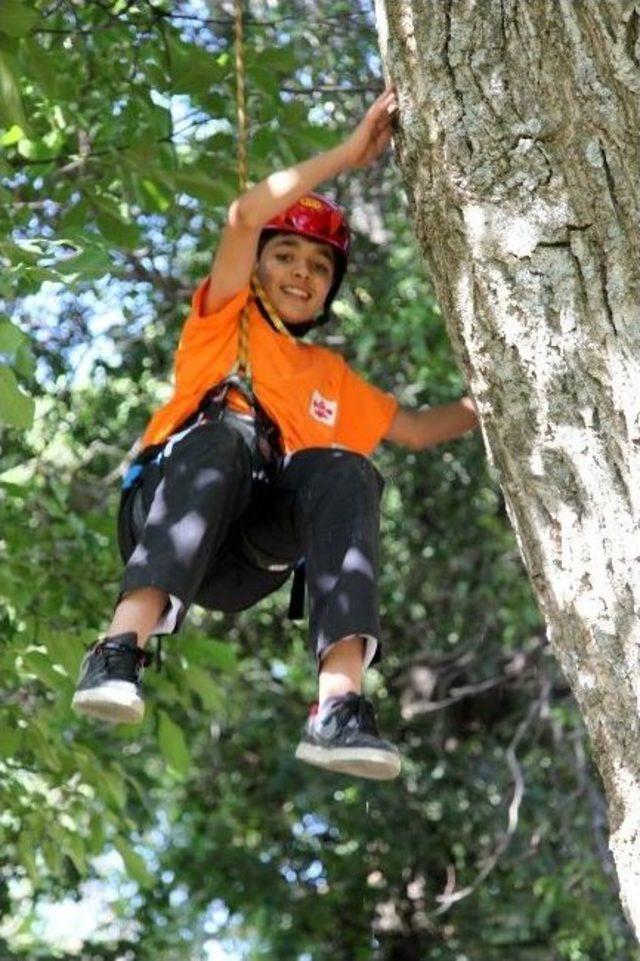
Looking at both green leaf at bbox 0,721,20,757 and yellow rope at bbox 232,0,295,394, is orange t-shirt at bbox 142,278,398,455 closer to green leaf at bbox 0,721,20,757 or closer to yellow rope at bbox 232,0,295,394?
yellow rope at bbox 232,0,295,394

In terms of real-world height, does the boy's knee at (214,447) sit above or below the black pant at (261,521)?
above

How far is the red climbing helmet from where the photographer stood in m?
4.16

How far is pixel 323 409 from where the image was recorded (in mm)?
4102

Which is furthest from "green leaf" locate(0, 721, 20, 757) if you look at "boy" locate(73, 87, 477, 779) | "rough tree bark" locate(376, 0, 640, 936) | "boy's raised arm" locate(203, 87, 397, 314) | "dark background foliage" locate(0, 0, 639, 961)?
"rough tree bark" locate(376, 0, 640, 936)

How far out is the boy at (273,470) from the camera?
349 cm

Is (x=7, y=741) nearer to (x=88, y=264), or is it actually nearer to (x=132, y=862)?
(x=132, y=862)

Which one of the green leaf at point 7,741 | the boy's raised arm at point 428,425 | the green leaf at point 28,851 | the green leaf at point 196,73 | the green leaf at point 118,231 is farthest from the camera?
the green leaf at point 28,851

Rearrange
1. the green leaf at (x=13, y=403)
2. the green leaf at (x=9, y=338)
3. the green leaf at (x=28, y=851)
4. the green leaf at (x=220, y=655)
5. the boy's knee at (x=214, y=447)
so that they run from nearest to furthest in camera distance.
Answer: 1. the green leaf at (x=9, y=338)
2. the green leaf at (x=13, y=403)
3. the boy's knee at (x=214, y=447)
4. the green leaf at (x=220, y=655)
5. the green leaf at (x=28, y=851)

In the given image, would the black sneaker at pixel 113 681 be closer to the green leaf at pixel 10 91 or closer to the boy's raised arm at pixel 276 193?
the boy's raised arm at pixel 276 193

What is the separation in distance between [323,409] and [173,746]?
1445mm

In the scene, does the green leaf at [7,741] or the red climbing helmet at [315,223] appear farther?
the green leaf at [7,741]

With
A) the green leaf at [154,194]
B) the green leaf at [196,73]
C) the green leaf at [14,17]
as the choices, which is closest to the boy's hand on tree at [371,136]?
the green leaf at [14,17]

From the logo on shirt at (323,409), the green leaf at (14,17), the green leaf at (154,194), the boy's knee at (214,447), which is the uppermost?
the green leaf at (14,17)

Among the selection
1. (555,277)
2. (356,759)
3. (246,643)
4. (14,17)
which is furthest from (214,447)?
(246,643)
